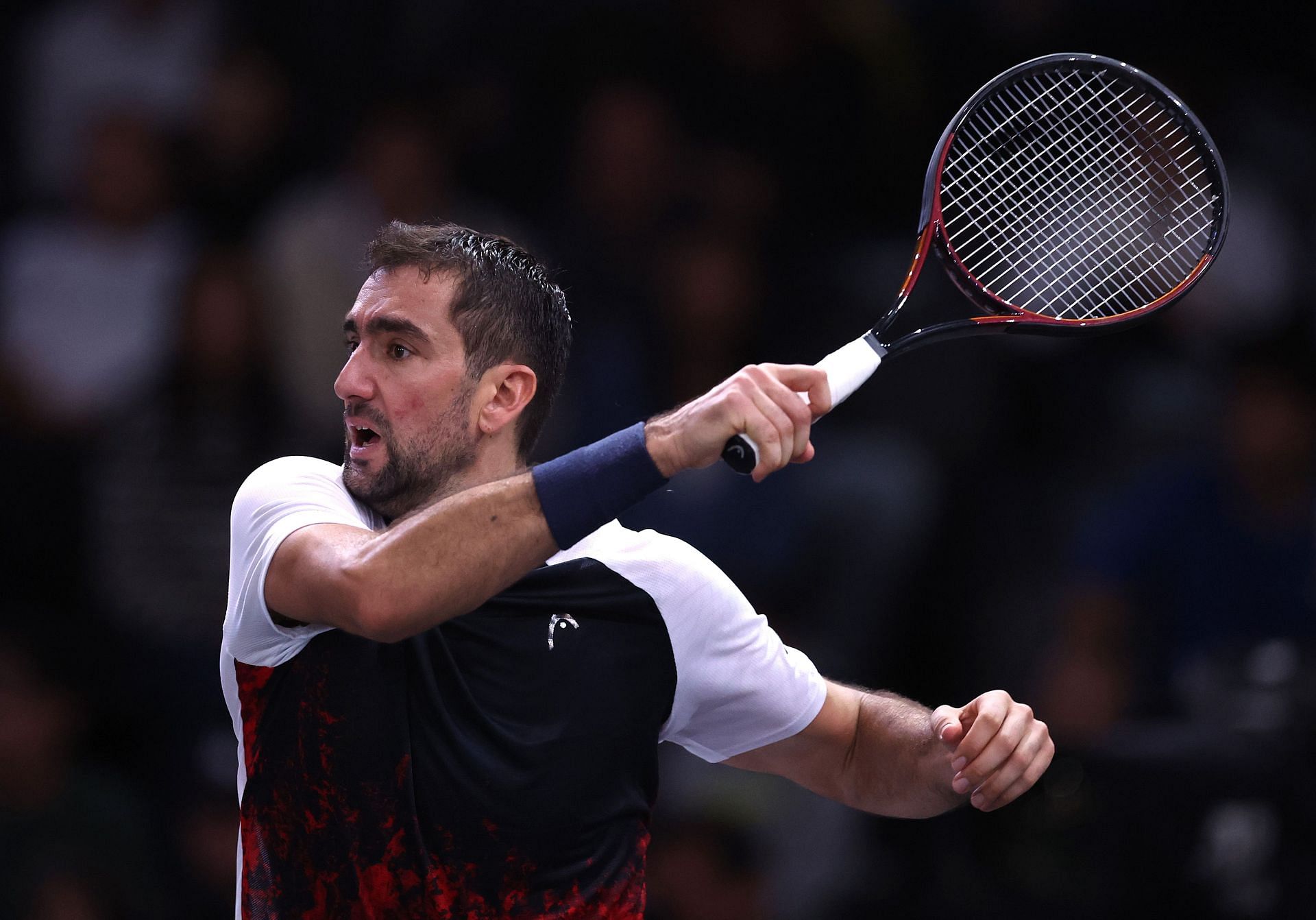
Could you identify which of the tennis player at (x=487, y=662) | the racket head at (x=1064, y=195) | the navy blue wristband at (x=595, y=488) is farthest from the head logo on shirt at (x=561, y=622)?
the racket head at (x=1064, y=195)

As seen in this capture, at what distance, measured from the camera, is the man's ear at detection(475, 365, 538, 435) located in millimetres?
2678

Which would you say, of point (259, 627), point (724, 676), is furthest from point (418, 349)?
point (724, 676)

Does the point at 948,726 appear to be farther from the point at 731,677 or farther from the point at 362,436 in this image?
the point at 362,436

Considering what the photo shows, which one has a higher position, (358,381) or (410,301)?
(410,301)

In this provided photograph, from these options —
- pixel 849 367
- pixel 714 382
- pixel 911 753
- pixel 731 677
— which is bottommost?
pixel 911 753

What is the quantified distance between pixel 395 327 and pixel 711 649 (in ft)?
2.42

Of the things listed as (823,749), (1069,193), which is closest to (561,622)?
(823,749)

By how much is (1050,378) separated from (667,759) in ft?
6.11

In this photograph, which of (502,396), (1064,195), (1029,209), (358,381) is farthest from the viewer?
(1064,195)

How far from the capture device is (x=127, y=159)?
5.15 m

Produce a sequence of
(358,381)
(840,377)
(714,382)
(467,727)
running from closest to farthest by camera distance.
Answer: (840,377) → (467,727) → (358,381) → (714,382)

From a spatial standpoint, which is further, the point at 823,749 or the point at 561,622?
the point at 823,749

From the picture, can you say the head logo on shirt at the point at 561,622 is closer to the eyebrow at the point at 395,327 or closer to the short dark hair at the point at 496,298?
the short dark hair at the point at 496,298

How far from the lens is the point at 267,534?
2.34 meters
